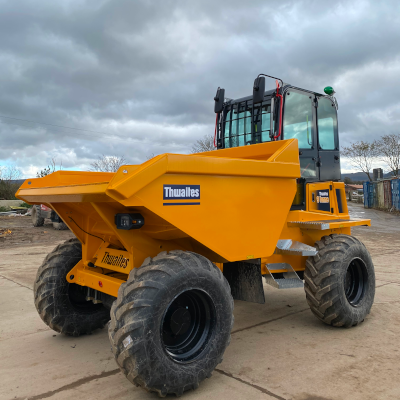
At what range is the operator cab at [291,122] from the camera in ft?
14.6

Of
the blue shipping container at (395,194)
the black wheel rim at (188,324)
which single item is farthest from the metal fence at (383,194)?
the black wheel rim at (188,324)

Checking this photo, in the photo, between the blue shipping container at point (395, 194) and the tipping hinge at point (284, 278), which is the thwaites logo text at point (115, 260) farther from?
the blue shipping container at point (395, 194)

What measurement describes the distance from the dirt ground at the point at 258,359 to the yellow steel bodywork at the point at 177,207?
655mm

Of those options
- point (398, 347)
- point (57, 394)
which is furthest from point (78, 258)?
point (398, 347)

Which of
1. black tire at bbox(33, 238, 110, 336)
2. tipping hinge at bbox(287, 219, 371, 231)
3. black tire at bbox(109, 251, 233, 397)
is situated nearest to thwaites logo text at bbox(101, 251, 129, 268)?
black tire at bbox(33, 238, 110, 336)

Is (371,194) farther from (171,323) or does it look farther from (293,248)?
(171,323)

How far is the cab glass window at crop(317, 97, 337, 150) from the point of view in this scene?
4.84m

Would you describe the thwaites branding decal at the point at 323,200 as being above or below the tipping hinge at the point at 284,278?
above

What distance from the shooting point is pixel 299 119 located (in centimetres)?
463

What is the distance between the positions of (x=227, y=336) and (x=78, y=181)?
213cm

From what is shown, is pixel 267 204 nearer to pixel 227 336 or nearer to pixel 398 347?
pixel 227 336

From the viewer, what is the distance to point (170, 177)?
8.73ft

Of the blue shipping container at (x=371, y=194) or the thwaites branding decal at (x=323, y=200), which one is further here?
the blue shipping container at (x=371, y=194)

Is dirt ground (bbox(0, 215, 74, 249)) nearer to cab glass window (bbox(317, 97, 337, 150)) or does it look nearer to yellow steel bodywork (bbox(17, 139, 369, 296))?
yellow steel bodywork (bbox(17, 139, 369, 296))
